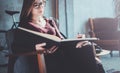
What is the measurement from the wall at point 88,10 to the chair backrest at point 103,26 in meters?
0.23

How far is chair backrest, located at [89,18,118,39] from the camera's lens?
611 cm

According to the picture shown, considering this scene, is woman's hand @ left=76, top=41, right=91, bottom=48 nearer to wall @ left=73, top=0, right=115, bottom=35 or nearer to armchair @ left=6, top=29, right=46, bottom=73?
armchair @ left=6, top=29, right=46, bottom=73

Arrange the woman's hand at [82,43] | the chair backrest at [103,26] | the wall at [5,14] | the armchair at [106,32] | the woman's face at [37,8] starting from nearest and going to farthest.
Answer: the woman's hand at [82,43] < the woman's face at [37,8] < the wall at [5,14] < the armchair at [106,32] < the chair backrest at [103,26]

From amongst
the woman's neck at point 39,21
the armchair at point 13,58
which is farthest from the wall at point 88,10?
the armchair at point 13,58

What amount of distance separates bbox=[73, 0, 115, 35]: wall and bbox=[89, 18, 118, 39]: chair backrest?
9.1 inches

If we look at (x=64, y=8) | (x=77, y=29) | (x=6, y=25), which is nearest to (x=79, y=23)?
(x=77, y=29)

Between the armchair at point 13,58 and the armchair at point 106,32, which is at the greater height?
the armchair at point 106,32

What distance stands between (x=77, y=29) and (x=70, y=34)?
982 mm

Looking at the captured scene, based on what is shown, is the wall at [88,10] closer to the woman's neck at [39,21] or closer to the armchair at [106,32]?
the armchair at [106,32]

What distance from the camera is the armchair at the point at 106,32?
580cm

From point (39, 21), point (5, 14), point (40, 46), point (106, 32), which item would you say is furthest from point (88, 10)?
point (40, 46)

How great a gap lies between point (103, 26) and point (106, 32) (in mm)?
212

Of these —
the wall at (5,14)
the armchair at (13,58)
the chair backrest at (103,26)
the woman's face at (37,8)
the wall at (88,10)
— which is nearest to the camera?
the armchair at (13,58)

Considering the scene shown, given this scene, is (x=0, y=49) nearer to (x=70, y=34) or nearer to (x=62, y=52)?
(x=70, y=34)
